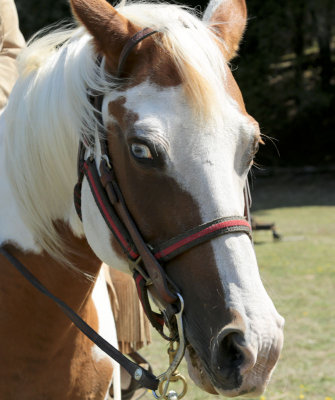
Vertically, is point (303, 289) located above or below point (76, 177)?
below

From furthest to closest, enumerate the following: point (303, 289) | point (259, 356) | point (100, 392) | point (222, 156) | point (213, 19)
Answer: point (303, 289), point (100, 392), point (213, 19), point (222, 156), point (259, 356)

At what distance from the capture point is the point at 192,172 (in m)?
1.75

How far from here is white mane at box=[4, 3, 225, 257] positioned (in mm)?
1890

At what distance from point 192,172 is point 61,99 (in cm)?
63

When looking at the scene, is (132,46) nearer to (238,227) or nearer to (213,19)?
(213,19)

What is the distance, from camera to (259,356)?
1646 mm

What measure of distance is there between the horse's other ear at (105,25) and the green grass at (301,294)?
98 centimetres

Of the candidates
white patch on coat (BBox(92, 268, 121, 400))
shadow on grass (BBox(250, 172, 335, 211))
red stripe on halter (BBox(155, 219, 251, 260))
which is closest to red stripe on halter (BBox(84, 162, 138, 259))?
red stripe on halter (BBox(155, 219, 251, 260))

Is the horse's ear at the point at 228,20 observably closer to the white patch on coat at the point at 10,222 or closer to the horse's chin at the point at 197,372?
the white patch on coat at the point at 10,222

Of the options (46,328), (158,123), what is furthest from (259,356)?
(46,328)

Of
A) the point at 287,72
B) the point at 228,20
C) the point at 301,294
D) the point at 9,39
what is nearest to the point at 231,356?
the point at 228,20

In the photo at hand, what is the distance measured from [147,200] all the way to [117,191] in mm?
122

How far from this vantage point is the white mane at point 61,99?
1890 millimetres

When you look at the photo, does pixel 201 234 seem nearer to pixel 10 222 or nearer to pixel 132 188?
pixel 132 188
